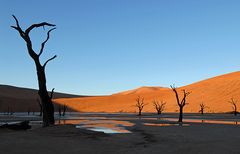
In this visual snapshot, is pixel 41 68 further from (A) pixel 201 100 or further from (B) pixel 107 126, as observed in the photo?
(A) pixel 201 100

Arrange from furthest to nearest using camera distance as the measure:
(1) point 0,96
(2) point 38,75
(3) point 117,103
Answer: (1) point 0,96 → (3) point 117,103 → (2) point 38,75

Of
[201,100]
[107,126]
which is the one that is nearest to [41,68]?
[107,126]

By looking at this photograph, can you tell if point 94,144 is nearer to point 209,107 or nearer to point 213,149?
point 213,149

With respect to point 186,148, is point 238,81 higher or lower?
higher

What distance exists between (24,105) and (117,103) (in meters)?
35.3

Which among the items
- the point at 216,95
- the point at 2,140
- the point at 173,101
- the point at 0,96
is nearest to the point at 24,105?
the point at 0,96

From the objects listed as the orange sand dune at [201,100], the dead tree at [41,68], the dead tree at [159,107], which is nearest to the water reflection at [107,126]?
the dead tree at [41,68]

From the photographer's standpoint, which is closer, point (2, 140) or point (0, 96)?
point (2, 140)

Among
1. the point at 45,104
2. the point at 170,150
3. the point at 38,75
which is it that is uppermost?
the point at 38,75

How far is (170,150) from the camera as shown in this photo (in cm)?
1114

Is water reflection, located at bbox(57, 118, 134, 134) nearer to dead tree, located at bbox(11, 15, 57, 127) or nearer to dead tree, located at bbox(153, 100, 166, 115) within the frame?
dead tree, located at bbox(11, 15, 57, 127)

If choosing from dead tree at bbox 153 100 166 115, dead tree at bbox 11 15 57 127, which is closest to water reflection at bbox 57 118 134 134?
dead tree at bbox 11 15 57 127

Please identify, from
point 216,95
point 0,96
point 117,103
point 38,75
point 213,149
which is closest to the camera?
point 213,149

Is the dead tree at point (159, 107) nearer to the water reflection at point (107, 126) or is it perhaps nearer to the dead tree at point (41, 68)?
the water reflection at point (107, 126)
